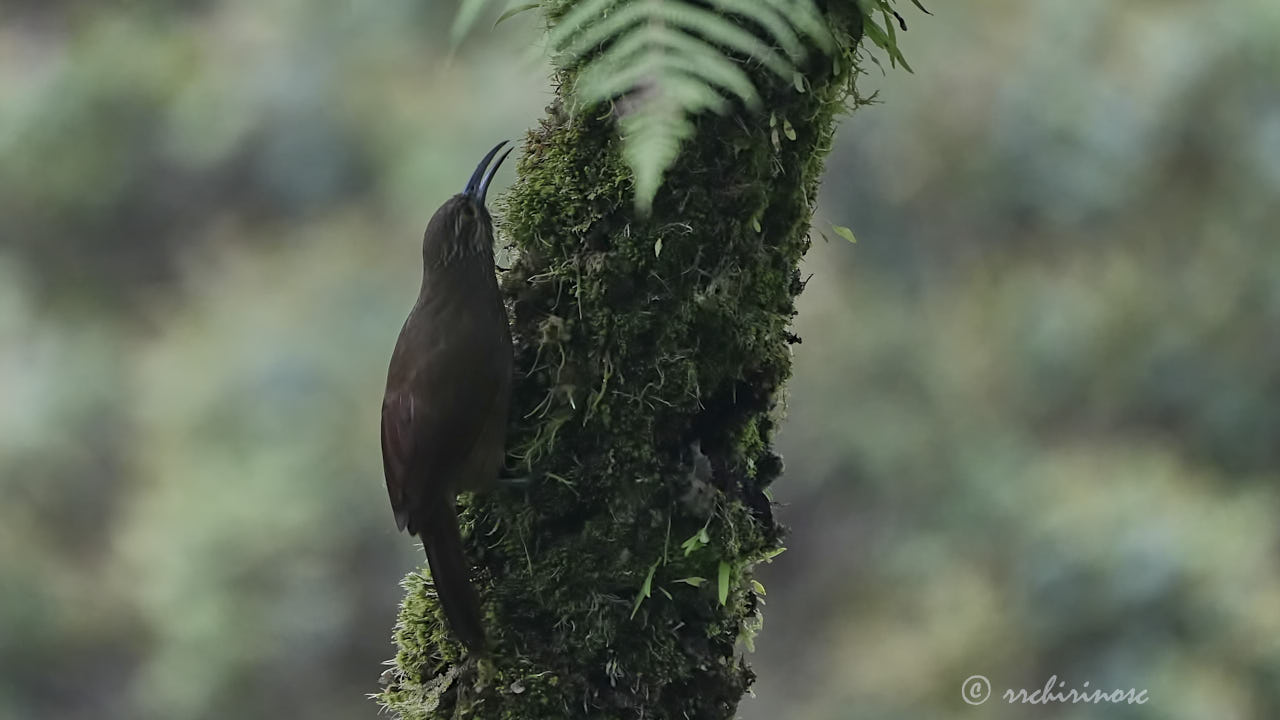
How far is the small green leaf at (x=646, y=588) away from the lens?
1728 millimetres

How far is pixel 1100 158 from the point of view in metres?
4.55

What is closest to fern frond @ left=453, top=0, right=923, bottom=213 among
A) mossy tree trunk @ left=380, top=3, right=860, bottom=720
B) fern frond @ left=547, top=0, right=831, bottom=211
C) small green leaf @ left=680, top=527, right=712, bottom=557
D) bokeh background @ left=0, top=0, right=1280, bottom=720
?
fern frond @ left=547, top=0, right=831, bottom=211

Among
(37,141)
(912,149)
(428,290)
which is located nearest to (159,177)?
(37,141)

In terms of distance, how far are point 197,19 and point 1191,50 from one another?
4401mm

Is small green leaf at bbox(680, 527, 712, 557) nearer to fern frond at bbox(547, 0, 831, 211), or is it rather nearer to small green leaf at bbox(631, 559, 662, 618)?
small green leaf at bbox(631, 559, 662, 618)

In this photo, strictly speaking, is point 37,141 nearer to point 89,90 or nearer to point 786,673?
point 89,90

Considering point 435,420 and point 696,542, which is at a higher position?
point 435,420

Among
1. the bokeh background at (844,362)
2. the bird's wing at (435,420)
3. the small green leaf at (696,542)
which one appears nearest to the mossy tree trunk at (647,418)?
the small green leaf at (696,542)

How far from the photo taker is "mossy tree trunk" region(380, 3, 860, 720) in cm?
174

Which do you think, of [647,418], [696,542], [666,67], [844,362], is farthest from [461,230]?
[844,362]

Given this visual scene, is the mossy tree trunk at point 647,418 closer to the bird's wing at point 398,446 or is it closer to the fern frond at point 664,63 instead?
the bird's wing at point 398,446

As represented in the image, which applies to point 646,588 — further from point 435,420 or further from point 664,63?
point 664,63

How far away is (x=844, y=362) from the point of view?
16.9 feet

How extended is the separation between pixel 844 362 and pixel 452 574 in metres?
3.54
